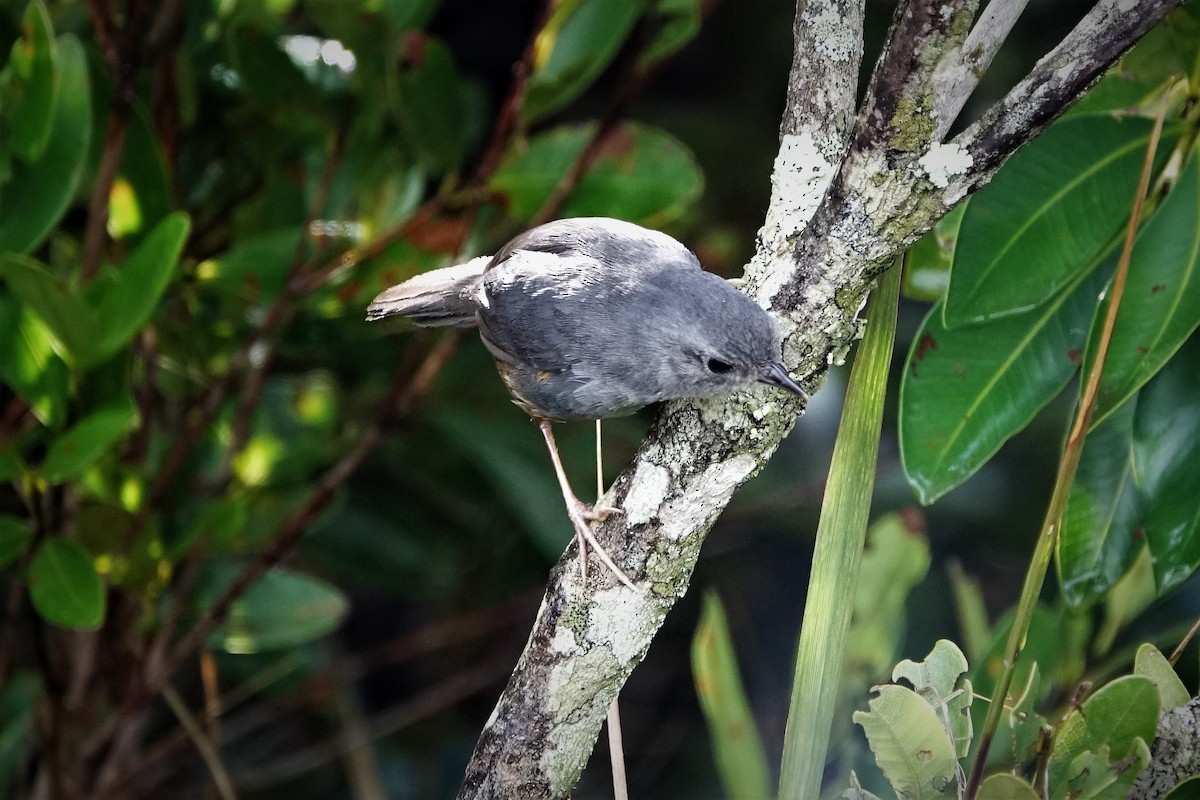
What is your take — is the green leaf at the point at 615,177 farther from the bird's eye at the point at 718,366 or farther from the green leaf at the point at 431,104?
the bird's eye at the point at 718,366

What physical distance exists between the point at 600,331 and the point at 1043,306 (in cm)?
85

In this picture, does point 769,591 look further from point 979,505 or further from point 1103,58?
point 1103,58

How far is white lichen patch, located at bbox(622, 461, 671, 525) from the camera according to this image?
164 centimetres

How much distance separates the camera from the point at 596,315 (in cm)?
218

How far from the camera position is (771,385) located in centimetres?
173

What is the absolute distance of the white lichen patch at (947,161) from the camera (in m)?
1.48

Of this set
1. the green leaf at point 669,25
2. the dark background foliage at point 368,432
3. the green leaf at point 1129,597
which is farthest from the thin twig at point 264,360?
the green leaf at point 1129,597

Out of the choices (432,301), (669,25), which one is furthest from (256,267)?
(669,25)

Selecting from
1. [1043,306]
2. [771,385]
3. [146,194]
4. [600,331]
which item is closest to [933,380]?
[1043,306]

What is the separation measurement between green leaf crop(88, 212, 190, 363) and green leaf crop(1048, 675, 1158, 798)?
178 cm

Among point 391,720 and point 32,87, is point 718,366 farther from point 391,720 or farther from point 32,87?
point 391,720

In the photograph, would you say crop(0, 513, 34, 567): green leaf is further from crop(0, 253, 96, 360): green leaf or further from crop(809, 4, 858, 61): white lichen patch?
crop(809, 4, 858, 61): white lichen patch

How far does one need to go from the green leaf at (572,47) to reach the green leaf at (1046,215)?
3.62 feet

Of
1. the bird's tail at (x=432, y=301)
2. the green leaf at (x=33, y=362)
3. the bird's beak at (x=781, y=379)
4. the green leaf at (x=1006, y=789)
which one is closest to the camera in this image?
the green leaf at (x=1006, y=789)
